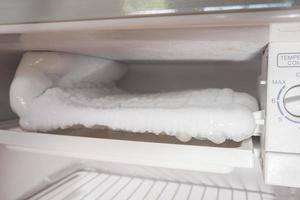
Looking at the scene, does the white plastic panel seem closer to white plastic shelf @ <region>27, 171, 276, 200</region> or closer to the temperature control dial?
the temperature control dial

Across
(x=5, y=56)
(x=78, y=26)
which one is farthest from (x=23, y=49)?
(x=78, y=26)

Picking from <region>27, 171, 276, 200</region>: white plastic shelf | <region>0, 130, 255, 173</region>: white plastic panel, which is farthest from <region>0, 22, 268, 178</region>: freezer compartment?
<region>27, 171, 276, 200</region>: white plastic shelf

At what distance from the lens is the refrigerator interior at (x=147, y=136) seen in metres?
0.47

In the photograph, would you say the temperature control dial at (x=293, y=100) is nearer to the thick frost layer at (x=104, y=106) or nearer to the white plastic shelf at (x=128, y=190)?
the thick frost layer at (x=104, y=106)

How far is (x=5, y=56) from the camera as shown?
2.51ft

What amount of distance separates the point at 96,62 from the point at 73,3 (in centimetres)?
40

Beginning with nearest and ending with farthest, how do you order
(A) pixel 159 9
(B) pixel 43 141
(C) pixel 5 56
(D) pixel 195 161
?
(A) pixel 159 9
(D) pixel 195 161
(B) pixel 43 141
(C) pixel 5 56

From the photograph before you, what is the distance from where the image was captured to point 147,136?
2.02 ft

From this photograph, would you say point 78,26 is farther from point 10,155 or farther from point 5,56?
point 10,155

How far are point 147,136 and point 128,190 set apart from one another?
0.42m

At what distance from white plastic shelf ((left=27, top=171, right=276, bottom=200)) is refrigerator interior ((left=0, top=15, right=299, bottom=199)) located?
1 centimetres

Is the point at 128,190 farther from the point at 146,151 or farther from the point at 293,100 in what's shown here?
the point at 293,100

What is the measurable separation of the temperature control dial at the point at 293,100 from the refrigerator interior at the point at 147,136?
0.30 ft

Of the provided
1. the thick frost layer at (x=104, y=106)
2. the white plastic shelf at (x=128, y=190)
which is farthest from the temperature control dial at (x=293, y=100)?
the white plastic shelf at (x=128, y=190)
